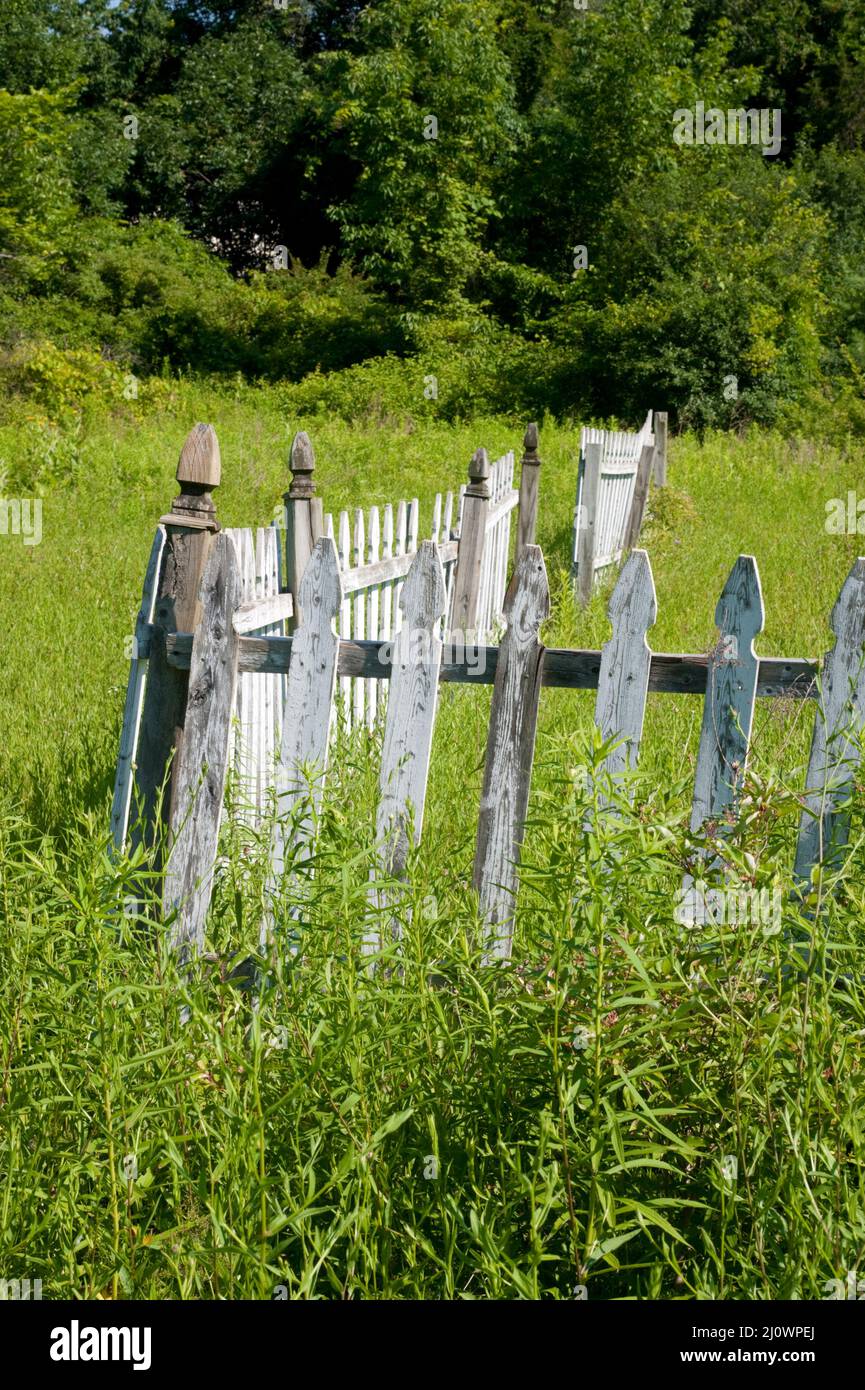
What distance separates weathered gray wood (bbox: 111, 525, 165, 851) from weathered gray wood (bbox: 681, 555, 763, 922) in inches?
56.7

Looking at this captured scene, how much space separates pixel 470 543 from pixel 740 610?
3.71m

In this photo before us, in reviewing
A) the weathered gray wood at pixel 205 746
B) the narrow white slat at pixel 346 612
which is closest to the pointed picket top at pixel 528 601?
the weathered gray wood at pixel 205 746

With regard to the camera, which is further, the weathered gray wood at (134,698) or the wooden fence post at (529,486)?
the wooden fence post at (529,486)

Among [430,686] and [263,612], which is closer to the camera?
[430,686]

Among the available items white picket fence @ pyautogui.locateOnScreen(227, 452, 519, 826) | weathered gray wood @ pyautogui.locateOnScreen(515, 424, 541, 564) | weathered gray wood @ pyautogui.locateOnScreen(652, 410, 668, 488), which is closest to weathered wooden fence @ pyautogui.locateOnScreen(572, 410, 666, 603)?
weathered gray wood @ pyautogui.locateOnScreen(515, 424, 541, 564)

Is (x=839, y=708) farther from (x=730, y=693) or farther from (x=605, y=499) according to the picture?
(x=605, y=499)

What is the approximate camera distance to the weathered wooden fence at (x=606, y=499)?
27.7 feet

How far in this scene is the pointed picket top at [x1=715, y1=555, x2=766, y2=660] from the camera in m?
2.55

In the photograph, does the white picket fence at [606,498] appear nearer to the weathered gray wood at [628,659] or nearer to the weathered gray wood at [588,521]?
the weathered gray wood at [588,521]

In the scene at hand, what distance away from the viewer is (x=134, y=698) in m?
3.05

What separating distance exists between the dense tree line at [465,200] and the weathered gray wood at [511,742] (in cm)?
1671

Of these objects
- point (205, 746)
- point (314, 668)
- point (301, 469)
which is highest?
point (301, 469)

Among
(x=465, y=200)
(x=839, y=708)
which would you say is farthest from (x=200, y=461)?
(x=465, y=200)

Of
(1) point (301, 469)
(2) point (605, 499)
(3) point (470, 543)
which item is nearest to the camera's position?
(1) point (301, 469)
